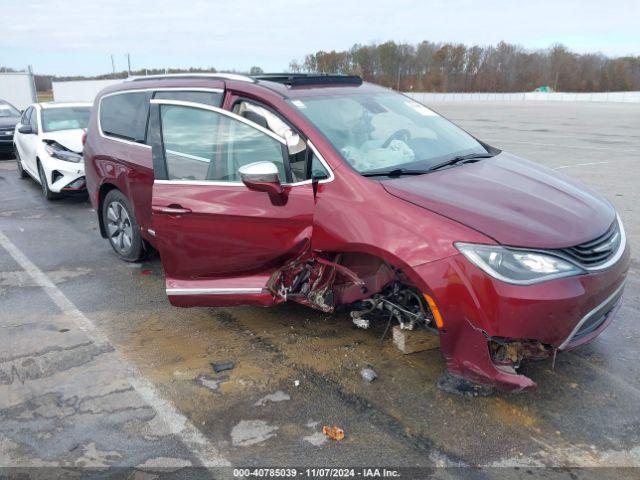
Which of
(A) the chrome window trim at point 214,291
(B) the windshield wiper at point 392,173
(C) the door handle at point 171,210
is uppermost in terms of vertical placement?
(B) the windshield wiper at point 392,173

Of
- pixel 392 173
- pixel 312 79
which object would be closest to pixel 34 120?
pixel 312 79

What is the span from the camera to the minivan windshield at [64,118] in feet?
30.9

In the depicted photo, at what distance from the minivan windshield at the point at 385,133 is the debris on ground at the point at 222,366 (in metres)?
1.56

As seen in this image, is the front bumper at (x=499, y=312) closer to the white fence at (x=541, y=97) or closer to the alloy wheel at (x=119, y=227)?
the alloy wheel at (x=119, y=227)

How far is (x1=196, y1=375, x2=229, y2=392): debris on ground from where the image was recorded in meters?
3.43

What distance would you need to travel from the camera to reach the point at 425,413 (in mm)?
3104

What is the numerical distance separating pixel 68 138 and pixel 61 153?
1.43 ft

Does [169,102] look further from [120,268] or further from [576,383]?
[576,383]

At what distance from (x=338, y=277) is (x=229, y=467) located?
138cm

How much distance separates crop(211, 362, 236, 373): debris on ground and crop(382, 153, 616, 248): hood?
1.59 metres

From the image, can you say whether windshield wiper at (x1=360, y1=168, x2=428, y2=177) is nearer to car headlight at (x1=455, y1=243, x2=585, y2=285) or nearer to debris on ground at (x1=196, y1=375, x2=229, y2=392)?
car headlight at (x1=455, y1=243, x2=585, y2=285)

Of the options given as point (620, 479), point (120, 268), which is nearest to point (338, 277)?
point (620, 479)

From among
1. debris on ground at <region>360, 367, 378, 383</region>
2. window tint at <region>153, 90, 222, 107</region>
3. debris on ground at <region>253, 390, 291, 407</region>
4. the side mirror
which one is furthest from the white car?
debris on ground at <region>360, 367, 378, 383</region>

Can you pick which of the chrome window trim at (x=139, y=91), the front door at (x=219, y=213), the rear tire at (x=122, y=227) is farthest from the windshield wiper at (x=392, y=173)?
the rear tire at (x=122, y=227)
